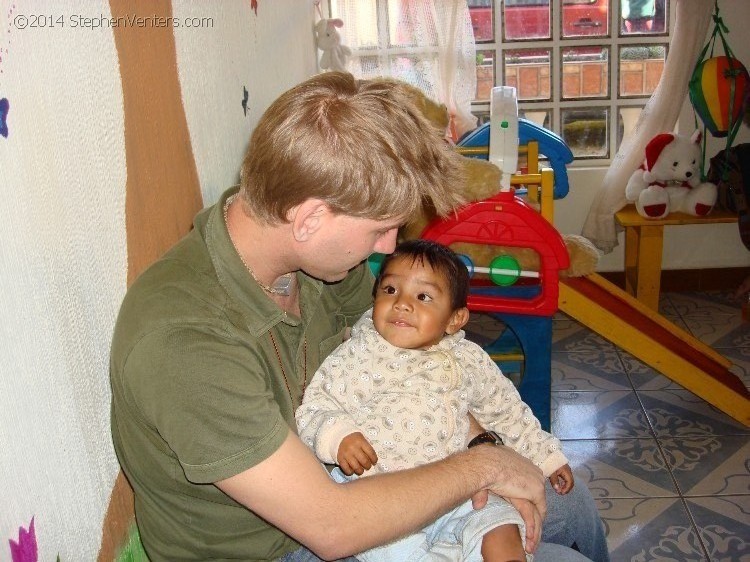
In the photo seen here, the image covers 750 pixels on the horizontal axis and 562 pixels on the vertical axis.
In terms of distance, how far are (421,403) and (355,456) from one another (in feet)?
0.68

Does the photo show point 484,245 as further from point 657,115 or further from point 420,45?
point 657,115

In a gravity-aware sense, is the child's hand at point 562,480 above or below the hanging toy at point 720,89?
below

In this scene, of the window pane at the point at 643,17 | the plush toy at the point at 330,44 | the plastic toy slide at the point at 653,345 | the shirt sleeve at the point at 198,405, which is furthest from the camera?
the window pane at the point at 643,17

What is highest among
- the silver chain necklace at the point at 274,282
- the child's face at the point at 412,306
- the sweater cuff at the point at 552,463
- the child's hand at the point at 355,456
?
the silver chain necklace at the point at 274,282

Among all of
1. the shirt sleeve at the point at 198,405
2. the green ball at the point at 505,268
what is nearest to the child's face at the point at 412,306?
the shirt sleeve at the point at 198,405

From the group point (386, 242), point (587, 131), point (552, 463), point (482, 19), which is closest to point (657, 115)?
point (587, 131)

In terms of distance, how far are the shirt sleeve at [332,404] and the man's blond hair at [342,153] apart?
0.35 m

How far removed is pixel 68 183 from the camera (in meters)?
0.86

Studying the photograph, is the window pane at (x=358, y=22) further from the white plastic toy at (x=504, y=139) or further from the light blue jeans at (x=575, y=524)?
the light blue jeans at (x=575, y=524)

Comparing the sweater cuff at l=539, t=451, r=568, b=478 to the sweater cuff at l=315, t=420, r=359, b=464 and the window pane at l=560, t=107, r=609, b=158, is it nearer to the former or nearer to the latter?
the sweater cuff at l=315, t=420, r=359, b=464

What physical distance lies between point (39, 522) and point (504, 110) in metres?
2.04

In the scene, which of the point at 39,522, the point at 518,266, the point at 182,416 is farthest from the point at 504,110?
the point at 39,522

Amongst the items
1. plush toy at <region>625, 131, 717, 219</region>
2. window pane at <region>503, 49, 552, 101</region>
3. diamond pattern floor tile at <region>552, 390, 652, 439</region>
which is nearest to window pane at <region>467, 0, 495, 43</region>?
window pane at <region>503, 49, 552, 101</region>

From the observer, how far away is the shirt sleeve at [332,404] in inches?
48.7
